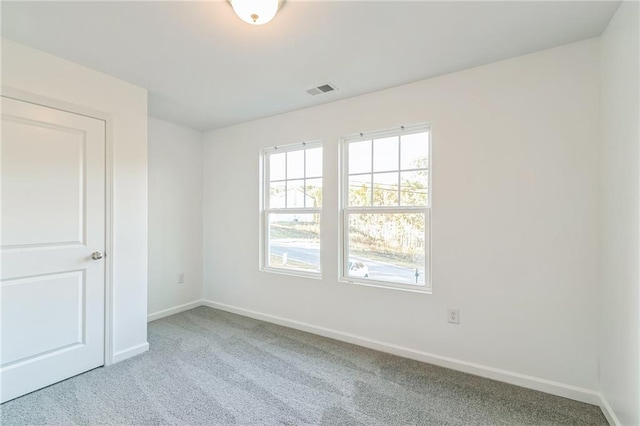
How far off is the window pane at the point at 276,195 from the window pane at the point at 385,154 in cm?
120

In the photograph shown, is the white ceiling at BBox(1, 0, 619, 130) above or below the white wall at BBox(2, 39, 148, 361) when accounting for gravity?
above

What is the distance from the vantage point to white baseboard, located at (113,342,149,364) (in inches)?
99.0

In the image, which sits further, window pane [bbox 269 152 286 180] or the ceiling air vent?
window pane [bbox 269 152 286 180]

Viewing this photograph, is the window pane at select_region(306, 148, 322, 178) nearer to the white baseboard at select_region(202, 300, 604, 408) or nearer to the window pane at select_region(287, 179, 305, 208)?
the window pane at select_region(287, 179, 305, 208)

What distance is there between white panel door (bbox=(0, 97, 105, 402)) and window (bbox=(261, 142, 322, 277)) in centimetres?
167

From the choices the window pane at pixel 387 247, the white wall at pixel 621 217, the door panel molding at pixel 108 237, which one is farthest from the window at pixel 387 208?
the door panel molding at pixel 108 237

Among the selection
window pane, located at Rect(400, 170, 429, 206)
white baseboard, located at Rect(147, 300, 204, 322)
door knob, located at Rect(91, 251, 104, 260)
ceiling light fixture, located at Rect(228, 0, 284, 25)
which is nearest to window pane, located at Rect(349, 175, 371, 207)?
window pane, located at Rect(400, 170, 429, 206)

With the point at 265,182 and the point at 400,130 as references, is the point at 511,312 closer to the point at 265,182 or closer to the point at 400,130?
the point at 400,130

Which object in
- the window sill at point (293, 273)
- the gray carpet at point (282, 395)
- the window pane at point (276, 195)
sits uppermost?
the window pane at point (276, 195)

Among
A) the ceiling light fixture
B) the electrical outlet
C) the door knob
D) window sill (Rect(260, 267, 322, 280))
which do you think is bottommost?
the electrical outlet

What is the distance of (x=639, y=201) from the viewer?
147 centimetres

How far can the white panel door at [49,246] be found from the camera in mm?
2006

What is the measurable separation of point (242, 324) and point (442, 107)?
9.98ft

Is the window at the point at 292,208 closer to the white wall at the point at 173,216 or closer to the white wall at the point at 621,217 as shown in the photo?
the white wall at the point at 173,216
